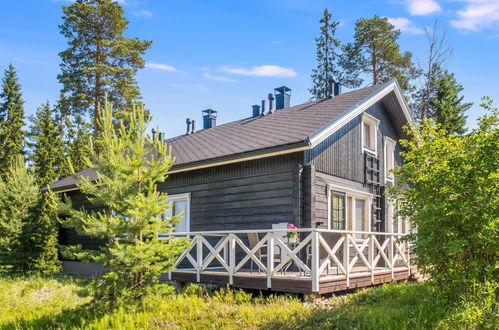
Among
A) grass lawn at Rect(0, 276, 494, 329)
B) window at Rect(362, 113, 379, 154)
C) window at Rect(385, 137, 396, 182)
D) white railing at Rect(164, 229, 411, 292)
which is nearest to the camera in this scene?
grass lawn at Rect(0, 276, 494, 329)

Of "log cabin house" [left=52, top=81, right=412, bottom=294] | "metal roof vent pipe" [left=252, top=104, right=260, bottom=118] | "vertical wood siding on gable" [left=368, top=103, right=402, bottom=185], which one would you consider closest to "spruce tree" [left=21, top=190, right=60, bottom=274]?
"log cabin house" [left=52, top=81, right=412, bottom=294]

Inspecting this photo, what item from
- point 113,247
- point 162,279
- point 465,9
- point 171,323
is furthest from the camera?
point 465,9

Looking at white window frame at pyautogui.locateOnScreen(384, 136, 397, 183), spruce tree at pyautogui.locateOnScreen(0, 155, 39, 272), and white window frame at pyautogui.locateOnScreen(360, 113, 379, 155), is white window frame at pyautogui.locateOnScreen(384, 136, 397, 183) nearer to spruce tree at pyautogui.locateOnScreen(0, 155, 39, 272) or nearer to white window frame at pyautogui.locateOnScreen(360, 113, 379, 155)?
white window frame at pyautogui.locateOnScreen(360, 113, 379, 155)

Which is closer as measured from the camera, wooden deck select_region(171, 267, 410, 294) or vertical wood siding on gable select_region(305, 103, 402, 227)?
wooden deck select_region(171, 267, 410, 294)

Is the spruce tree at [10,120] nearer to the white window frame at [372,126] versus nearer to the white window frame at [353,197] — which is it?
the white window frame at [372,126]

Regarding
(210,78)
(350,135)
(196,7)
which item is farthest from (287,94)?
(210,78)

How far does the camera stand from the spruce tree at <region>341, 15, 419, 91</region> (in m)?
28.7

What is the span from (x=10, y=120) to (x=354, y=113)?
2659 centimetres

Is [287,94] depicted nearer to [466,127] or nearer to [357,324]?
[357,324]

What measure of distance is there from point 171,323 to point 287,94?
35.7ft

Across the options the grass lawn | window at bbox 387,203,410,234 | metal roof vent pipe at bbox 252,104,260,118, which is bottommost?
the grass lawn

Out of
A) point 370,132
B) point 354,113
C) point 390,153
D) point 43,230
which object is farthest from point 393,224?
point 43,230

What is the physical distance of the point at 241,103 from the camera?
84.2 feet

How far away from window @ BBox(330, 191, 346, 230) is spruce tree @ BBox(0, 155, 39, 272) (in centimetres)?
1083
